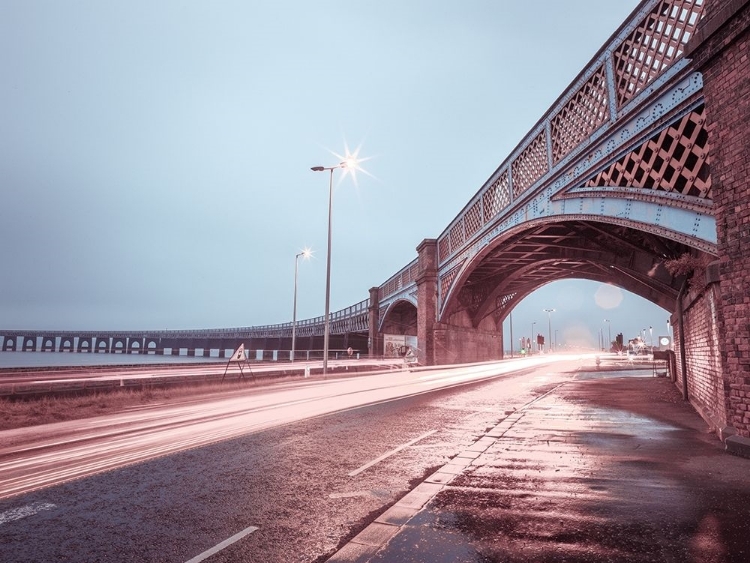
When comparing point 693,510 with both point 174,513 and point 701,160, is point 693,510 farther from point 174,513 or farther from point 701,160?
point 701,160

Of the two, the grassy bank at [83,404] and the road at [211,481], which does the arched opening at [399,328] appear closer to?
the grassy bank at [83,404]

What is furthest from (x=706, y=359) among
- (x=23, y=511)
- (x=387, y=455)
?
(x=23, y=511)

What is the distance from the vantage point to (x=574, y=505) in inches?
→ 177

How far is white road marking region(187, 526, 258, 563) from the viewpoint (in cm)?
336

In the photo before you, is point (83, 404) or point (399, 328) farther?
point (399, 328)

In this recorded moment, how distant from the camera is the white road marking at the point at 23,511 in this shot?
4.31 meters

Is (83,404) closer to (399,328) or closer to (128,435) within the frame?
(128,435)

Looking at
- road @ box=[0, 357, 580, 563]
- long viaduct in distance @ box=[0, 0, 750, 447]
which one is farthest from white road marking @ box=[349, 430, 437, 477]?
long viaduct in distance @ box=[0, 0, 750, 447]

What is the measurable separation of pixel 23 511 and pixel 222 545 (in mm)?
2520

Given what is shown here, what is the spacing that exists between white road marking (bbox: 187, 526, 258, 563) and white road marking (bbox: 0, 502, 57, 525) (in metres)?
2.29

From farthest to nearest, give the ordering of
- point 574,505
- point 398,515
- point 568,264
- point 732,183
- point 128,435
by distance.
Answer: point 568,264, point 128,435, point 732,183, point 574,505, point 398,515

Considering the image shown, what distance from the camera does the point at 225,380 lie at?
2108 centimetres

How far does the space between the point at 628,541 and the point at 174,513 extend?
4127mm

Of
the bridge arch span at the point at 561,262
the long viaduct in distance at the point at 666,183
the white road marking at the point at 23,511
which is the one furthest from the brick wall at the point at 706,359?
the white road marking at the point at 23,511
